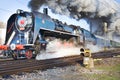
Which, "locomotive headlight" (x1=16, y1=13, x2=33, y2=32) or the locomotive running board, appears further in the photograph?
the locomotive running board

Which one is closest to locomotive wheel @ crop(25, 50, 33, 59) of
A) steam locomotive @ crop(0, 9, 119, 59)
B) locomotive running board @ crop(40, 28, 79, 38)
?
steam locomotive @ crop(0, 9, 119, 59)

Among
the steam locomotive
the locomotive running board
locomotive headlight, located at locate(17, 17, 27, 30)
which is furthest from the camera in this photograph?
the locomotive running board

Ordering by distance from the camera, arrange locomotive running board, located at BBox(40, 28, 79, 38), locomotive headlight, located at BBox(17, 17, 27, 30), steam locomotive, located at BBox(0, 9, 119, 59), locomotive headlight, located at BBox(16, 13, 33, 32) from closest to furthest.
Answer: steam locomotive, located at BBox(0, 9, 119, 59) → locomotive headlight, located at BBox(16, 13, 33, 32) → locomotive headlight, located at BBox(17, 17, 27, 30) → locomotive running board, located at BBox(40, 28, 79, 38)

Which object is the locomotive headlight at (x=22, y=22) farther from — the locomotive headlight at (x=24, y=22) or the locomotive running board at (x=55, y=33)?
the locomotive running board at (x=55, y=33)

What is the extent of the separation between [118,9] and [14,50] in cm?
1921

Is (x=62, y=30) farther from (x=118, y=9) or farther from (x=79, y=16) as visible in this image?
(x=118, y=9)

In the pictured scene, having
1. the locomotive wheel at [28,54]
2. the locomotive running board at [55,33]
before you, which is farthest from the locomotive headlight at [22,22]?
the locomotive wheel at [28,54]

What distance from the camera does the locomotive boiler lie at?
19984 millimetres

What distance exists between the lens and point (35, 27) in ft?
67.2

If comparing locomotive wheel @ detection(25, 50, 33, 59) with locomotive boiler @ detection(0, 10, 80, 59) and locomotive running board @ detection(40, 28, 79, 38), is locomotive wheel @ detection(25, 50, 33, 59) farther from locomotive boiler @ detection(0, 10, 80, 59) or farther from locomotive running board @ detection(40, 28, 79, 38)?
locomotive running board @ detection(40, 28, 79, 38)

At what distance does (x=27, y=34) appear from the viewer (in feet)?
68.1

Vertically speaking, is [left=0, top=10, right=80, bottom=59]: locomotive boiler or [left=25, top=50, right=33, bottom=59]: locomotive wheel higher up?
[left=0, top=10, right=80, bottom=59]: locomotive boiler

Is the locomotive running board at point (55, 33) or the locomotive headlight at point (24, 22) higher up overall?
the locomotive headlight at point (24, 22)

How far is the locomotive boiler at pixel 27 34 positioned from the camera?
65.6ft
